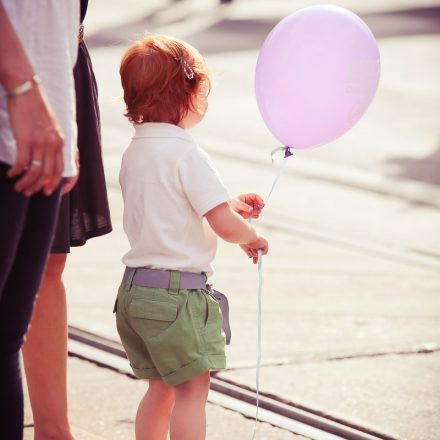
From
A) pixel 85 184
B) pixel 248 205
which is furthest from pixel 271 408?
pixel 85 184

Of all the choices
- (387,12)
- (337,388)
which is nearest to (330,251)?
(337,388)

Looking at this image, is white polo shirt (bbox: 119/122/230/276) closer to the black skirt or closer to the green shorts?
the green shorts

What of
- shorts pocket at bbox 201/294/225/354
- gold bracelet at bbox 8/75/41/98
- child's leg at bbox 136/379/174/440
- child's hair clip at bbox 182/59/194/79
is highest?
gold bracelet at bbox 8/75/41/98

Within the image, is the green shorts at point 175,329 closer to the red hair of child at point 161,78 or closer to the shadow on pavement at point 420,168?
the red hair of child at point 161,78

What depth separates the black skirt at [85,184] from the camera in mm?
3186

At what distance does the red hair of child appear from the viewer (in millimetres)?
2930

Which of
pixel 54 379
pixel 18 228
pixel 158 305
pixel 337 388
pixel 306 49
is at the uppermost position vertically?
pixel 306 49

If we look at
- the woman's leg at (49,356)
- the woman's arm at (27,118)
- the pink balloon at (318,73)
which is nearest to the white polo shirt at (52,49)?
the woman's arm at (27,118)

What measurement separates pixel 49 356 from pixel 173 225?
1.93 feet

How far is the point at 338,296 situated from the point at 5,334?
2.77 meters

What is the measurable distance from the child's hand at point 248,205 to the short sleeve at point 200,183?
0.30 m

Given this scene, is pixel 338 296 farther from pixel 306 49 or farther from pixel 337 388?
pixel 306 49

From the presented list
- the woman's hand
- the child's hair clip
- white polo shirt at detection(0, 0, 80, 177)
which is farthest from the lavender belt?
the woman's hand

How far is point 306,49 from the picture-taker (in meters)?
3.26
